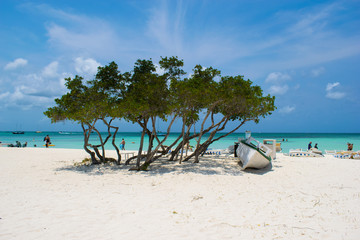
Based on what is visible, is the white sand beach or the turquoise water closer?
the white sand beach

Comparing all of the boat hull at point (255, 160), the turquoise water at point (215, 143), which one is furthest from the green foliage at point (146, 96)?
the turquoise water at point (215, 143)

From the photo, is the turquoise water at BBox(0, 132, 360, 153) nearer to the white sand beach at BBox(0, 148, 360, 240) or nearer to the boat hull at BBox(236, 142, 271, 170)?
the boat hull at BBox(236, 142, 271, 170)

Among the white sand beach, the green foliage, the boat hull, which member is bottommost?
the white sand beach

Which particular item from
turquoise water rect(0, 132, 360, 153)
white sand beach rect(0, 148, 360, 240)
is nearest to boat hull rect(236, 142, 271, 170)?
white sand beach rect(0, 148, 360, 240)

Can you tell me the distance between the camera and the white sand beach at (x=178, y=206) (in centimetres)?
492

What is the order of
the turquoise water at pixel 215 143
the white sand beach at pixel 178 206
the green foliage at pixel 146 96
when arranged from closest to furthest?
the white sand beach at pixel 178 206 → the green foliage at pixel 146 96 → the turquoise water at pixel 215 143

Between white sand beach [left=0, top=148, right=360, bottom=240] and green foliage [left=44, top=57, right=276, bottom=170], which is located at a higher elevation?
green foliage [left=44, top=57, right=276, bottom=170]

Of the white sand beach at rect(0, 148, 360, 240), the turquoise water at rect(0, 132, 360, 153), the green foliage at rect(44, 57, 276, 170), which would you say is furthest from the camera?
the turquoise water at rect(0, 132, 360, 153)

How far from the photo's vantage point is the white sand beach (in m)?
4.92

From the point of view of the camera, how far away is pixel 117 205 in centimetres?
673

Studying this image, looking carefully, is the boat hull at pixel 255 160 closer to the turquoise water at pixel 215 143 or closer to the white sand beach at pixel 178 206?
the white sand beach at pixel 178 206

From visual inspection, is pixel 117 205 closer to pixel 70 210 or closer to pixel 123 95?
pixel 70 210

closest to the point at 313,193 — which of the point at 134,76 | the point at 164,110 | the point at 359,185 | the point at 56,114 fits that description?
the point at 359,185

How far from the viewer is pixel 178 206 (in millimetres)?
6723
